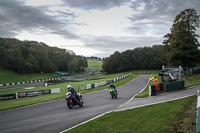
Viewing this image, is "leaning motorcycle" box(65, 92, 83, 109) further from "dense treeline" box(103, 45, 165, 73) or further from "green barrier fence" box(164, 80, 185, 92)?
"dense treeline" box(103, 45, 165, 73)

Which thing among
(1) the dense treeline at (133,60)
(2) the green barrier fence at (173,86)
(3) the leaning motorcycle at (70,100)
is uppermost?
(1) the dense treeline at (133,60)

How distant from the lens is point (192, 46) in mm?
36000

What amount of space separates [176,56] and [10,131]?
3522cm

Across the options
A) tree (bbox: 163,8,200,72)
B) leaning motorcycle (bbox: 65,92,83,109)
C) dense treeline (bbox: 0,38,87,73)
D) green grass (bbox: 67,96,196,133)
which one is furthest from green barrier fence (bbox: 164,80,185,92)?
dense treeline (bbox: 0,38,87,73)

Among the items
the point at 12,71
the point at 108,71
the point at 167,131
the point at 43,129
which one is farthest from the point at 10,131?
the point at 108,71

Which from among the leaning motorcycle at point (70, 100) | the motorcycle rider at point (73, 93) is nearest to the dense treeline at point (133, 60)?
the motorcycle rider at point (73, 93)

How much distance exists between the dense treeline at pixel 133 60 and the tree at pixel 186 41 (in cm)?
7351

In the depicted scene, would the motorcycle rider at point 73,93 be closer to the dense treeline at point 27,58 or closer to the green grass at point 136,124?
the green grass at point 136,124

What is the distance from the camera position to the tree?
3594 centimetres

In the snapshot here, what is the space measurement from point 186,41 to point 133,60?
85.1m

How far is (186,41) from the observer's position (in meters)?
36.7

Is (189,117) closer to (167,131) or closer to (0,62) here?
(167,131)

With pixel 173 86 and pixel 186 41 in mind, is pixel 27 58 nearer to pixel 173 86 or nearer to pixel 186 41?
pixel 186 41

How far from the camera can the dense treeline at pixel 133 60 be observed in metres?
113
